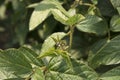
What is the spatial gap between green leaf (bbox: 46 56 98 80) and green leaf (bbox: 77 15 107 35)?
0.21m

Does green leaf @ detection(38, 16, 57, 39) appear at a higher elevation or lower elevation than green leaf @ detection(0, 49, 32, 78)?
lower

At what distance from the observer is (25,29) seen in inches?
66.5

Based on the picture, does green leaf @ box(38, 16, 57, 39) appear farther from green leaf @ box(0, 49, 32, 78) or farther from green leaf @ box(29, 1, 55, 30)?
green leaf @ box(0, 49, 32, 78)

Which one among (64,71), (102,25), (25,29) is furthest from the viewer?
(25,29)

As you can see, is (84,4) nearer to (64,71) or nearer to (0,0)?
(64,71)

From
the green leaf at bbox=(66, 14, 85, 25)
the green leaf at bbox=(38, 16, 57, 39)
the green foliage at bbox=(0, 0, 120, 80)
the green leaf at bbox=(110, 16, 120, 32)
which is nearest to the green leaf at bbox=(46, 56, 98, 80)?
the green foliage at bbox=(0, 0, 120, 80)

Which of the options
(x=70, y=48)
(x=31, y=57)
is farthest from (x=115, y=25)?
(x=31, y=57)

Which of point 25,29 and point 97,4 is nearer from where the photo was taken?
point 97,4

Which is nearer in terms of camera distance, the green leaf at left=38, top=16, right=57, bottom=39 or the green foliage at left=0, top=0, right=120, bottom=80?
the green foliage at left=0, top=0, right=120, bottom=80

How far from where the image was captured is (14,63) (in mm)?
1028

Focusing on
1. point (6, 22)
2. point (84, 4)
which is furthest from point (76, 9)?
point (6, 22)

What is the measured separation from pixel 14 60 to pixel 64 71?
0.15 m

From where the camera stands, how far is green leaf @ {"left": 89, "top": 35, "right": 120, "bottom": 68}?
3.61 ft

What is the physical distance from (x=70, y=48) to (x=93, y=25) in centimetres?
15
